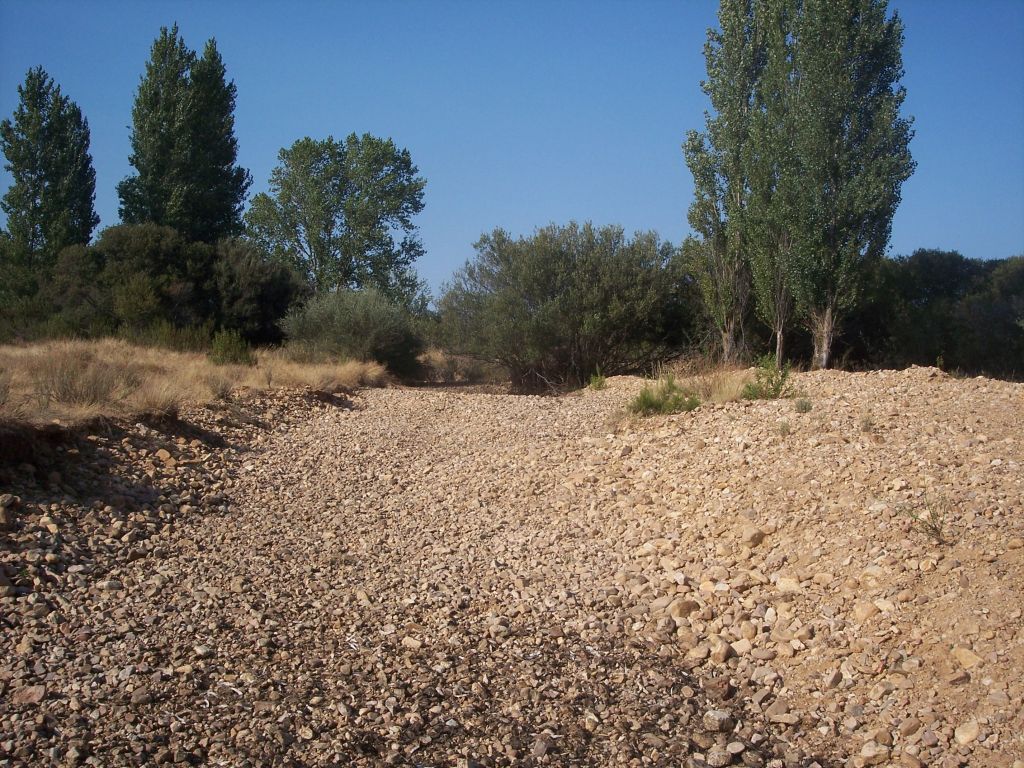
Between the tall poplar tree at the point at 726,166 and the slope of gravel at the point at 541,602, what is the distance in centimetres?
990

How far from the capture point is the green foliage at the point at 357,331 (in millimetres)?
18672

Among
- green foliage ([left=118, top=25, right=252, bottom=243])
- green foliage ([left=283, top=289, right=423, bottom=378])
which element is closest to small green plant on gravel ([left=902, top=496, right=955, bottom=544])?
green foliage ([left=283, top=289, right=423, bottom=378])

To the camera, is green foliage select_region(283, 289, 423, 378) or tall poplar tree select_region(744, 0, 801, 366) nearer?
tall poplar tree select_region(744, 0, 801, 366)

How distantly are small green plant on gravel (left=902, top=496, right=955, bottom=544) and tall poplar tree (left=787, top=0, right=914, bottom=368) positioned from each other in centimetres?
1129

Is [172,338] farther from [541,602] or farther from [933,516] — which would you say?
[933,516]

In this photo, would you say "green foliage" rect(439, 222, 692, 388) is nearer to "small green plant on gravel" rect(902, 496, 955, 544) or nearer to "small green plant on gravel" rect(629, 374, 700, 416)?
"small green plant on gravel" rect(629, 374, 700, 416)

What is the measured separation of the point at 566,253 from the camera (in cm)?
1809

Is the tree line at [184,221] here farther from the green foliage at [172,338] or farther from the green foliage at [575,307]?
the green foliage at [575,307]

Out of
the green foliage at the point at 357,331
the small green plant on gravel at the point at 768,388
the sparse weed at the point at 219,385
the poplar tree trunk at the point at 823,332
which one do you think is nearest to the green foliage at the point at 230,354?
the green foliage at the point at 357,331

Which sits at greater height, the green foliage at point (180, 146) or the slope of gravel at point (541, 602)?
the green foliage at point (180, 146)

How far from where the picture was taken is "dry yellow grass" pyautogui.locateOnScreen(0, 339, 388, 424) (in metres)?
7.13

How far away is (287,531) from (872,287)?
15.2 m

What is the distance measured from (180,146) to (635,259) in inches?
652

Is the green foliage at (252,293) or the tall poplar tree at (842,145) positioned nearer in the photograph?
the tall poplar tree at (842,145)
